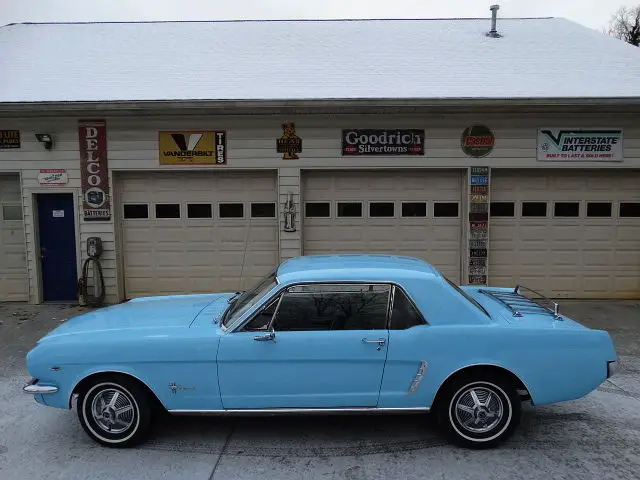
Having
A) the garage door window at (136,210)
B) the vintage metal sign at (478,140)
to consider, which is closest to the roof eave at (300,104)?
the vintage metal sign at (478,140)

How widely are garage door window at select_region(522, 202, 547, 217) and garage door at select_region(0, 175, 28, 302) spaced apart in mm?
9101

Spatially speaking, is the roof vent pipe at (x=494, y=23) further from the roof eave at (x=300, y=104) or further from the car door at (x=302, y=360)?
the car door at (x=302, y=360)

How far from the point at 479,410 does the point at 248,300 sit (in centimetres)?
197

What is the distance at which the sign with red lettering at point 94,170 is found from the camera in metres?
8.89

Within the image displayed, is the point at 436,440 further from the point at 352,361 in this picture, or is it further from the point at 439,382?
the point at 352,361

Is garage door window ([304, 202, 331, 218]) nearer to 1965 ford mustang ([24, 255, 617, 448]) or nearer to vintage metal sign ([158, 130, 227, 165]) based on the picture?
vintage metal sign ([158, 130, 227, 165])

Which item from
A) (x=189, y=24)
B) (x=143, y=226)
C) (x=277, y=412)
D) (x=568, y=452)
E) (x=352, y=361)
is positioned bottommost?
(x=568, y=452)

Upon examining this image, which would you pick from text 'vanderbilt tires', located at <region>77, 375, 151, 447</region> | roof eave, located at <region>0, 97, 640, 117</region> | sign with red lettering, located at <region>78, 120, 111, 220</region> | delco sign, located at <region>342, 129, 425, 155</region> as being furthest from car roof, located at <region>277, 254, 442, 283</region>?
sign with red lettering, located at <region>78, 120, 111, 220</region>

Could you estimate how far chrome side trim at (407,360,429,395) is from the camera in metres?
3.73

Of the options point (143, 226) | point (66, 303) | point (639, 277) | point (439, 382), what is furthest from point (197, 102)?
point (639, 277)

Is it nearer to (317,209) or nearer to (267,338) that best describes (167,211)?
(317,209)

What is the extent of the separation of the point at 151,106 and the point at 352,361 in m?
6.30

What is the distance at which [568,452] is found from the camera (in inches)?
150

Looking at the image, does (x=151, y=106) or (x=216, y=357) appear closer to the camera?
(x=216, y=357)
